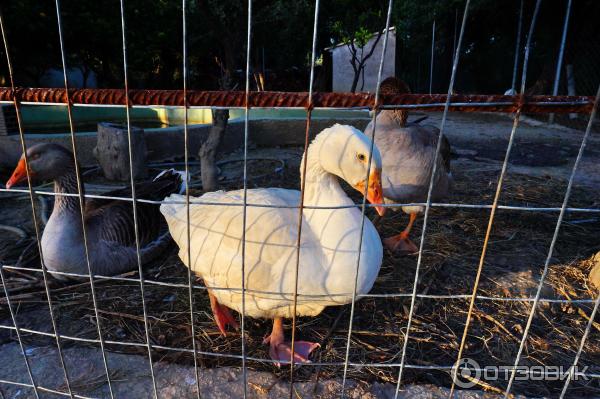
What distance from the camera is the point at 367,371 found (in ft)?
6.81

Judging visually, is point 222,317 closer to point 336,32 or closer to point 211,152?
point 211,152

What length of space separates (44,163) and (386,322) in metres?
2.80

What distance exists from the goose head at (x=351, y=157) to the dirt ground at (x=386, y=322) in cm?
79

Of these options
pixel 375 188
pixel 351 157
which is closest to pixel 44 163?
pixel 351 157

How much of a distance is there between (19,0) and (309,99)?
13902 millimetres

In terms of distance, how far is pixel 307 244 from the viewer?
1900mm

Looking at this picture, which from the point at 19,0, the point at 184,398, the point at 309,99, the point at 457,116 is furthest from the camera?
the point at 457,116

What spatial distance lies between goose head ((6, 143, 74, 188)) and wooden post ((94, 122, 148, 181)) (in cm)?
237

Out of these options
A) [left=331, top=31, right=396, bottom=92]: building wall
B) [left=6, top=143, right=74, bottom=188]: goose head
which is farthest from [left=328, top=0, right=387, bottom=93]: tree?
[left=6, top=143, right=74, bottom=188]: goose head

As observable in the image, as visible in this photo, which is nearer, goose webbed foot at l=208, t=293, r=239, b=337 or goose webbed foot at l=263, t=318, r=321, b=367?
goose webbed foot at l=263, t=318, r=321, b=367

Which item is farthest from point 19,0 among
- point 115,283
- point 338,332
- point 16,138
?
point 338,332

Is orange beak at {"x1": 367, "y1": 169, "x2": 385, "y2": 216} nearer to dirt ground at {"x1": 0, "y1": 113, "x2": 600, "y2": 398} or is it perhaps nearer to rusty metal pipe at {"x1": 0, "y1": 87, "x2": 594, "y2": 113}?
rusty metal pipe at {"x1": 0, "y1": 87, "x2": 594, "y2": 113}

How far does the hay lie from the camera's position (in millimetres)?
2213

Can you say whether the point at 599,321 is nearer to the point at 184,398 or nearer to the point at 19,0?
the point at 184,398
